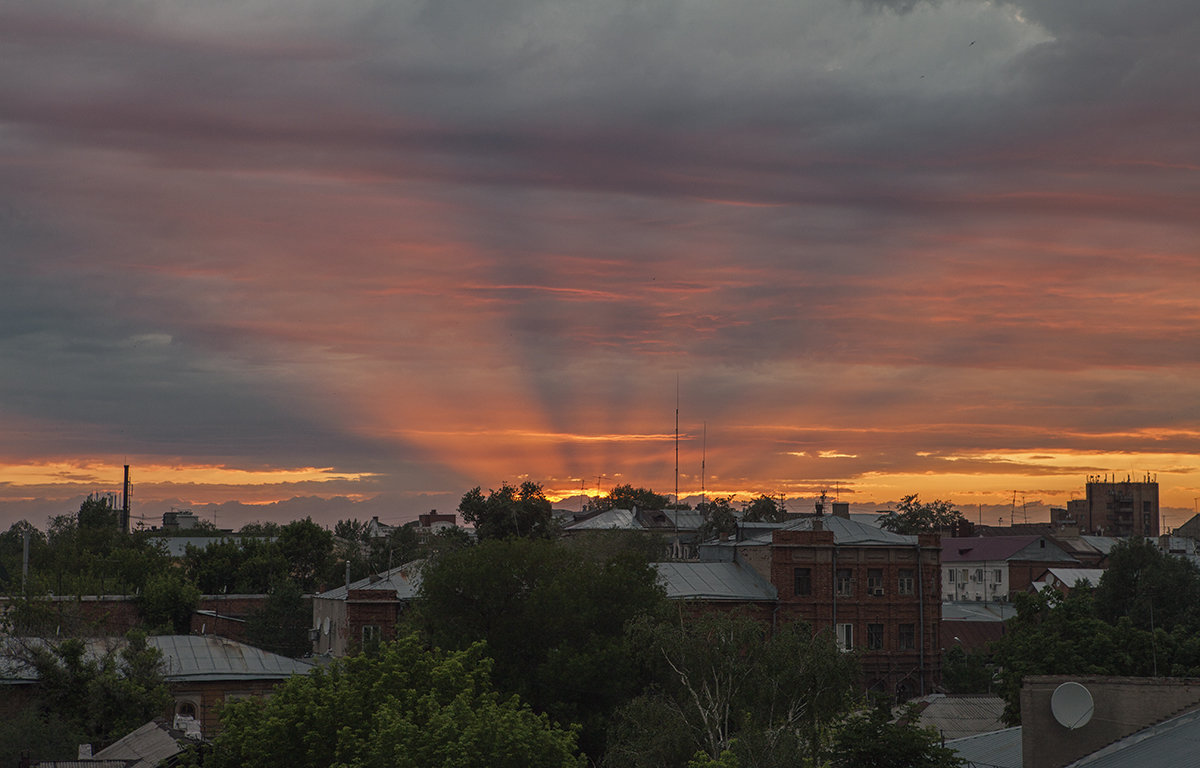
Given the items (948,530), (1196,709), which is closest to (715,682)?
(1196,709)

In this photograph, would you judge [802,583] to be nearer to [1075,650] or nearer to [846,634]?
[846,634]

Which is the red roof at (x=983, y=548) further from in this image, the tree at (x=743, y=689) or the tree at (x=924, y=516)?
the tree at (x=743, y=689)

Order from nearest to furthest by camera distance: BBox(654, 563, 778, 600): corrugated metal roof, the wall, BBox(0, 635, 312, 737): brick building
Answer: the wall < BBox(0, 635, 312, 737): brick building < BBox(654, 563, 778, 600): corrugated metal roof

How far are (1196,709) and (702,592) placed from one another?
47.5m

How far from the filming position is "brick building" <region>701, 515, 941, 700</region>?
7406 cm

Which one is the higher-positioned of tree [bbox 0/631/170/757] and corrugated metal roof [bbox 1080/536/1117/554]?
corrugated metal roof [bbox 1080/536/1117/554]

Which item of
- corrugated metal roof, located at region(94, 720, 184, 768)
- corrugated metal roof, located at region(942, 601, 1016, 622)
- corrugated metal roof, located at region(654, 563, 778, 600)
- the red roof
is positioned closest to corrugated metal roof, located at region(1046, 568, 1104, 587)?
corrugated metal roof, located at region(942, 601, 1016, 622)

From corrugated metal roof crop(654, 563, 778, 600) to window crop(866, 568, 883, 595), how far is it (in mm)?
5979

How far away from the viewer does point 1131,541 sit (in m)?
64.2

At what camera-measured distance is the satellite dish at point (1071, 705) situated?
89.7 feet

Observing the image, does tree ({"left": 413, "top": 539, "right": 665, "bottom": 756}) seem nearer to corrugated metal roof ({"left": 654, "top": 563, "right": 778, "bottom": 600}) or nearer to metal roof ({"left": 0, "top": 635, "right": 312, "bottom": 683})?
metal roof ({"left": 0, "top": 635, "right": 312, "bottom": 683})

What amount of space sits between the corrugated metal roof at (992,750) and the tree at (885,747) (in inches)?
44.1

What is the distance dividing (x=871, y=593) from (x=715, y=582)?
950 centimetres

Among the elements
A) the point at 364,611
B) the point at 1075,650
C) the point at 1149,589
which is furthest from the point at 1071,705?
the point at 364,611
